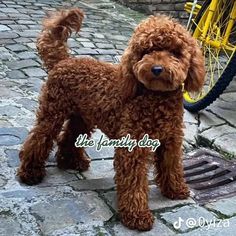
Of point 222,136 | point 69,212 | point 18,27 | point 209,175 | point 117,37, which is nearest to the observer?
point 69,212

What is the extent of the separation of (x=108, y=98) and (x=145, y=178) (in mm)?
527

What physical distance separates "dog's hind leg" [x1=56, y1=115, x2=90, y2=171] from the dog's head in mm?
807

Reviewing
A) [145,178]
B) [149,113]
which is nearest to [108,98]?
[149,113]

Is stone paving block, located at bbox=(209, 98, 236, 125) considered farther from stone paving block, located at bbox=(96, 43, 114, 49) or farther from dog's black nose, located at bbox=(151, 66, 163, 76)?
dog's black nose, located at bbox=(151, 66, 163, 76)

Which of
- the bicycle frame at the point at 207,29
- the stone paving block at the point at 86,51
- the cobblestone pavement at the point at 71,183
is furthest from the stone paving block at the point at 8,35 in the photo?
the bicycle frame at the point at 207,29

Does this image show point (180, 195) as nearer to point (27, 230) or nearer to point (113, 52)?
point (27, 230)

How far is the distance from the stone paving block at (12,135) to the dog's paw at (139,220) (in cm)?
132

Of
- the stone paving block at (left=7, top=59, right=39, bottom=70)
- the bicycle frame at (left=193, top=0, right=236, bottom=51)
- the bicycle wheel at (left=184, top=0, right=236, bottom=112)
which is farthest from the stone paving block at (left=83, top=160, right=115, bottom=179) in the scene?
the stone paving block at (left=7, top=59, right=39, bottom=70)

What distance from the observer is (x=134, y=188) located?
2.96 metres

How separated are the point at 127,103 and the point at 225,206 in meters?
0.96

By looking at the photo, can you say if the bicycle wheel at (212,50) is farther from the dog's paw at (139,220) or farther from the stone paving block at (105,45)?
the dog's paw at (139,220)

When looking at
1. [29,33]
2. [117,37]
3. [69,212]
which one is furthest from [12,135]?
[117,37]

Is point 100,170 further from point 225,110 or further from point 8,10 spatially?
point 8,10

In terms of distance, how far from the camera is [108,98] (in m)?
3.09
